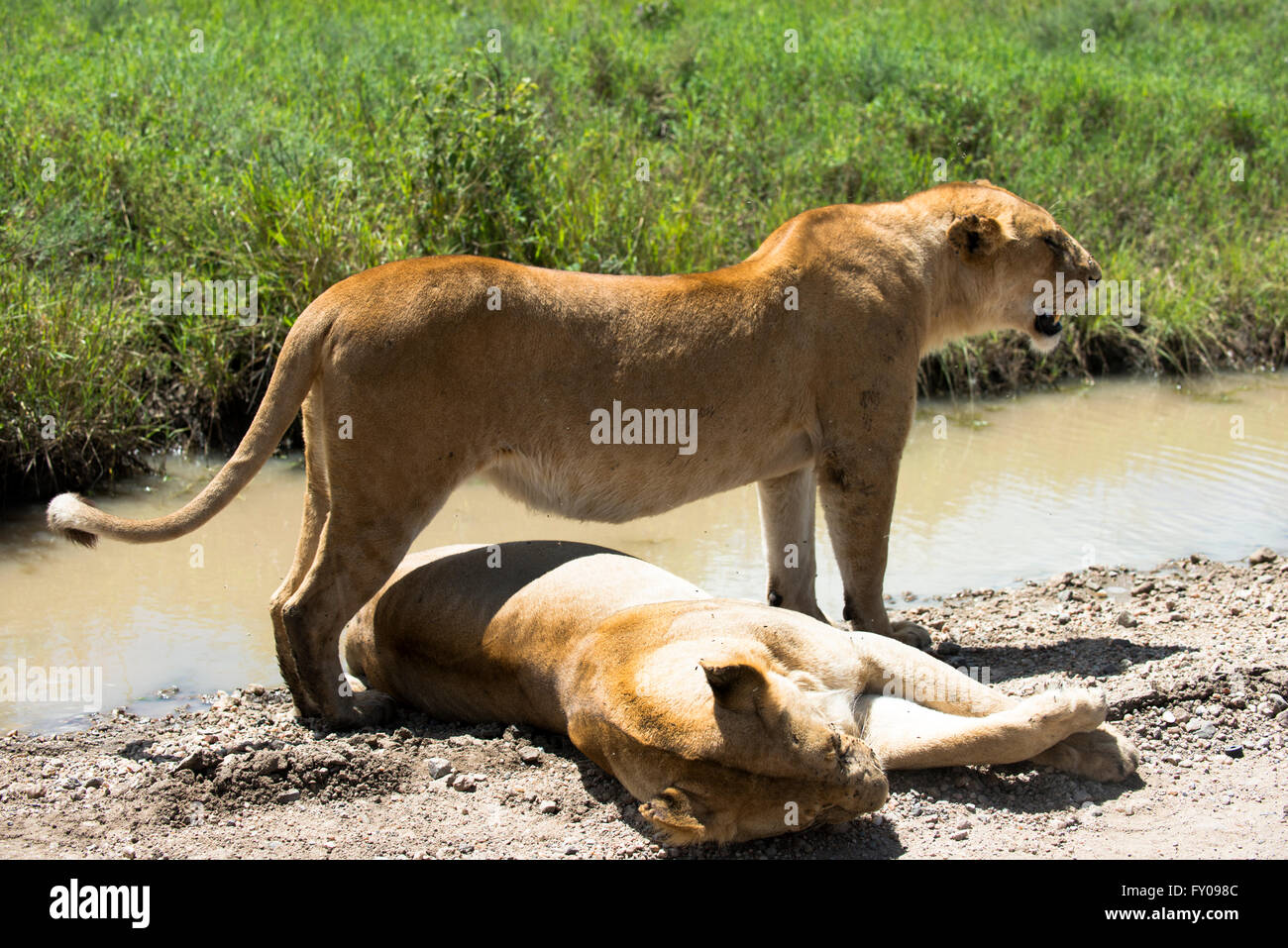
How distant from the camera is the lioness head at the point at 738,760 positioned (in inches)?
138

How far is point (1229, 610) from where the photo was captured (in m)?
6.06

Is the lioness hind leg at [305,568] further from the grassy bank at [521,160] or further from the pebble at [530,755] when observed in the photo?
the grassy bank at [521,160]

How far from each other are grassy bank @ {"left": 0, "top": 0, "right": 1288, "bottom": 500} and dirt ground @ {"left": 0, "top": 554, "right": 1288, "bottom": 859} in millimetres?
3726

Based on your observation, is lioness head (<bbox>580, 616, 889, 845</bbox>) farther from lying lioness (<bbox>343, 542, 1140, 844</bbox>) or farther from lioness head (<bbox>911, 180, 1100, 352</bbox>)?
lioness head (<bbox>911, 180, 1100, 352</bbox>)

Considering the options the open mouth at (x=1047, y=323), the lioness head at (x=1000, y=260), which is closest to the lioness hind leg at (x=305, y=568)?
the lioness head at (x=1000, y=260)

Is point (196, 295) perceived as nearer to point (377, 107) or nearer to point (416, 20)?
point (377, 107)

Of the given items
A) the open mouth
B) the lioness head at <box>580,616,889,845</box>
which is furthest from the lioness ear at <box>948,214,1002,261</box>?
the lioness head at <box>580,616,889,845</box>

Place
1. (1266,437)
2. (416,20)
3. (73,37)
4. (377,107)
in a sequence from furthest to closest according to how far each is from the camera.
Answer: (416,20) → (73,37) → (377,107) → (1266,437)

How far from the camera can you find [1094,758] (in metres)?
4.28

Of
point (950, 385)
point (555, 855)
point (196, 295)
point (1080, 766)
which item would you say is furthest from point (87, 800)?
point (950, 385)

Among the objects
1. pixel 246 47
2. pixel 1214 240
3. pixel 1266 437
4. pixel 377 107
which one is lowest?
pixel 1266 437

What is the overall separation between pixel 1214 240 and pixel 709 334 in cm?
868

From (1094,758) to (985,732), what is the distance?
43 cm

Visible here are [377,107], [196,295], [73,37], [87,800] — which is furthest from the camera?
[73,37]
